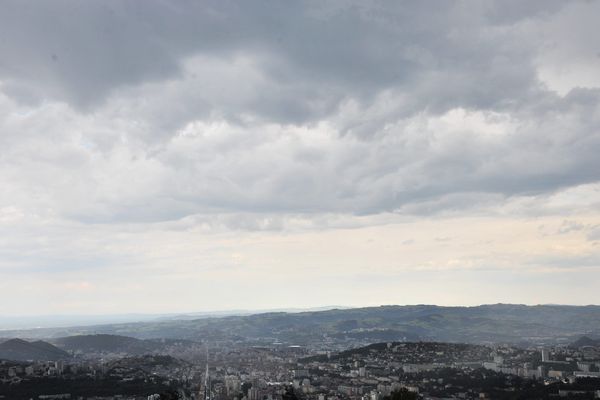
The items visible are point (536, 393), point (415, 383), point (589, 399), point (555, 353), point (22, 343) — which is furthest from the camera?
point (22, 343)

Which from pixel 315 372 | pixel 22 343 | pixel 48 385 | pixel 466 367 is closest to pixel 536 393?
pixel 466 367

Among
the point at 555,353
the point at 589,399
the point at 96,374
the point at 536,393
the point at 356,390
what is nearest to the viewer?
the point at 589,399

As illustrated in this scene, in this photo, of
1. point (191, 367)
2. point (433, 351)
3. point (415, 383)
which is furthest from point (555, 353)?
point (191, 367)

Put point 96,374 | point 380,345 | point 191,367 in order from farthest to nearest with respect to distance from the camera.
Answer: point 380,345 < point 191,367 < point 96,374

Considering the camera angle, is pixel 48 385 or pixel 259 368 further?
pixel 259 368

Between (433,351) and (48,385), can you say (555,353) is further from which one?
(48,385)

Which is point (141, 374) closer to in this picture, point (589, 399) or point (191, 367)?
point (191, 367)
